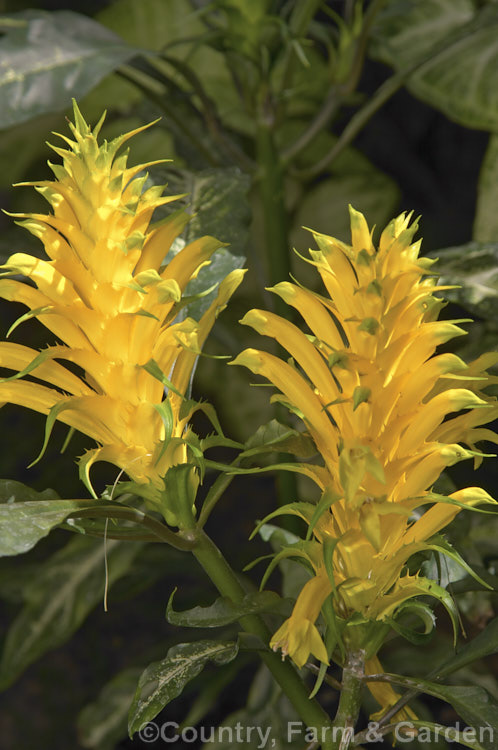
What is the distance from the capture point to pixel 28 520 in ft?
1.20

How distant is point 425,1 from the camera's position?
39.3 inches

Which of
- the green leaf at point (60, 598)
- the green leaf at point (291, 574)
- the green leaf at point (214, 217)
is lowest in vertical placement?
the green leaf at point (60, 598)

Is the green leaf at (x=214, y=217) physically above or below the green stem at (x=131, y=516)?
above

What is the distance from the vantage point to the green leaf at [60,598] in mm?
742

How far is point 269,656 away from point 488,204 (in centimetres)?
62

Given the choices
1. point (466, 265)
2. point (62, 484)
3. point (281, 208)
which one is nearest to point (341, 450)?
point (466, 265)

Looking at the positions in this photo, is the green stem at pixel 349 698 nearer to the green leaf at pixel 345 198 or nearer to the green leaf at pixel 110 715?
the green leaf at pixel 110 715

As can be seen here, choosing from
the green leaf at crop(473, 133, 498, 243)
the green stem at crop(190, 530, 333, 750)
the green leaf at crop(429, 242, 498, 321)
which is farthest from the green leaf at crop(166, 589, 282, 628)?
the green leaf at crop(473, 133, 498, 243)

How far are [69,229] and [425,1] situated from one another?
820mm

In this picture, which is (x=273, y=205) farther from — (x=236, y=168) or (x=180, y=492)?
(x=180, y=492)

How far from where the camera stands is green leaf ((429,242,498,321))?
0.55 metres

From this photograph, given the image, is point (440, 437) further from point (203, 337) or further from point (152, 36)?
point (152, 36)

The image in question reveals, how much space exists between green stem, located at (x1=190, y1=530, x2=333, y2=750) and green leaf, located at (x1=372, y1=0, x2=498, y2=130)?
2.19 ft

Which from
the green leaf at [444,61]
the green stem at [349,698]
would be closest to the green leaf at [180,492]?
the green stem at [349,698]
